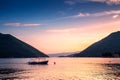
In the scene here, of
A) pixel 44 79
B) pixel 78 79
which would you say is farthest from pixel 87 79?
pixel 44 79

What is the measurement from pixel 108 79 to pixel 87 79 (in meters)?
8.60

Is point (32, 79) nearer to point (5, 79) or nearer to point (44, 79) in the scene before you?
point (44, 79)

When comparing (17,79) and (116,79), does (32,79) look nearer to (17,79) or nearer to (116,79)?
(17,79)

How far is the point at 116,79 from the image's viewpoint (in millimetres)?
96500

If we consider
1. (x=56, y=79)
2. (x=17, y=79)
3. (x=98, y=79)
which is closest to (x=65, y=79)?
(x=56, y=79)

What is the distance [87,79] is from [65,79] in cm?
924

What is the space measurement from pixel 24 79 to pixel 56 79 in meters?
13.3

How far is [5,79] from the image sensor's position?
97625 millimetres

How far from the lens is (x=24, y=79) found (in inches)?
3863

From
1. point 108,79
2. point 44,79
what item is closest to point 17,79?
point 44,79

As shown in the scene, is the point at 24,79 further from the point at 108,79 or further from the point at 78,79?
the point at 108,79

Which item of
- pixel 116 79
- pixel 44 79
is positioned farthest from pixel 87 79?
pixel 44 79

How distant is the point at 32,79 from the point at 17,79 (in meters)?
6.15

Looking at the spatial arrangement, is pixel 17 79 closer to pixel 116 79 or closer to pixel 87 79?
pixel 87 79
